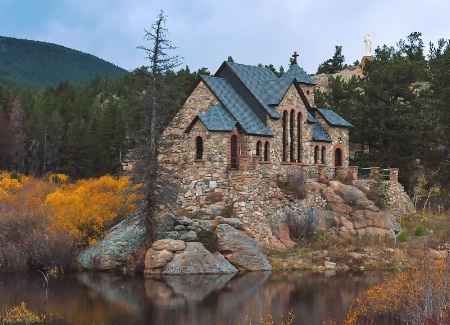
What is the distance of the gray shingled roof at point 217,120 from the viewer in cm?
3962

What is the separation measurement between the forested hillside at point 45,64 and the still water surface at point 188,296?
136801 millimetres

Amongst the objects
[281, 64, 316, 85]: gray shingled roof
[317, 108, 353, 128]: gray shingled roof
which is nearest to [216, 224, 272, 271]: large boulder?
[317, 108, 353, 128]: gray shingled roof

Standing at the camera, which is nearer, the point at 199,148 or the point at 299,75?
the point at 199,148

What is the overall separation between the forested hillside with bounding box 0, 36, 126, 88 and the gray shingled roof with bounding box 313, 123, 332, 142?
121993 millimetres

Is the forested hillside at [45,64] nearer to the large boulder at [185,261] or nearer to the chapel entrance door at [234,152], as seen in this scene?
the chapel entrance door at [234,152]

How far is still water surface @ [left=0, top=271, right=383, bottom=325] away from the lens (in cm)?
2256

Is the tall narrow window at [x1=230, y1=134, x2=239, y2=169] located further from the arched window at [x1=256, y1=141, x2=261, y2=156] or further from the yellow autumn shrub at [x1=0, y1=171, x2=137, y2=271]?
the yellow autumn shrub at [x1=0, y1=171, x2=137, y2=271]

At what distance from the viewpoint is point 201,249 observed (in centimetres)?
3241

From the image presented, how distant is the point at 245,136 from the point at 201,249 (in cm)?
1076

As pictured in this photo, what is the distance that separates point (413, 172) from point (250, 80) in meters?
18.2

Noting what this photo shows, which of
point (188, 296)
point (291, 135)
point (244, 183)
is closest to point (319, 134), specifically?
point (291, 135)

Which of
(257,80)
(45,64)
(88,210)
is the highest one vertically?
(45,64)

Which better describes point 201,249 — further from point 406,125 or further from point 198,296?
point 406,125

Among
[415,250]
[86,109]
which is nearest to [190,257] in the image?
[415,250]
